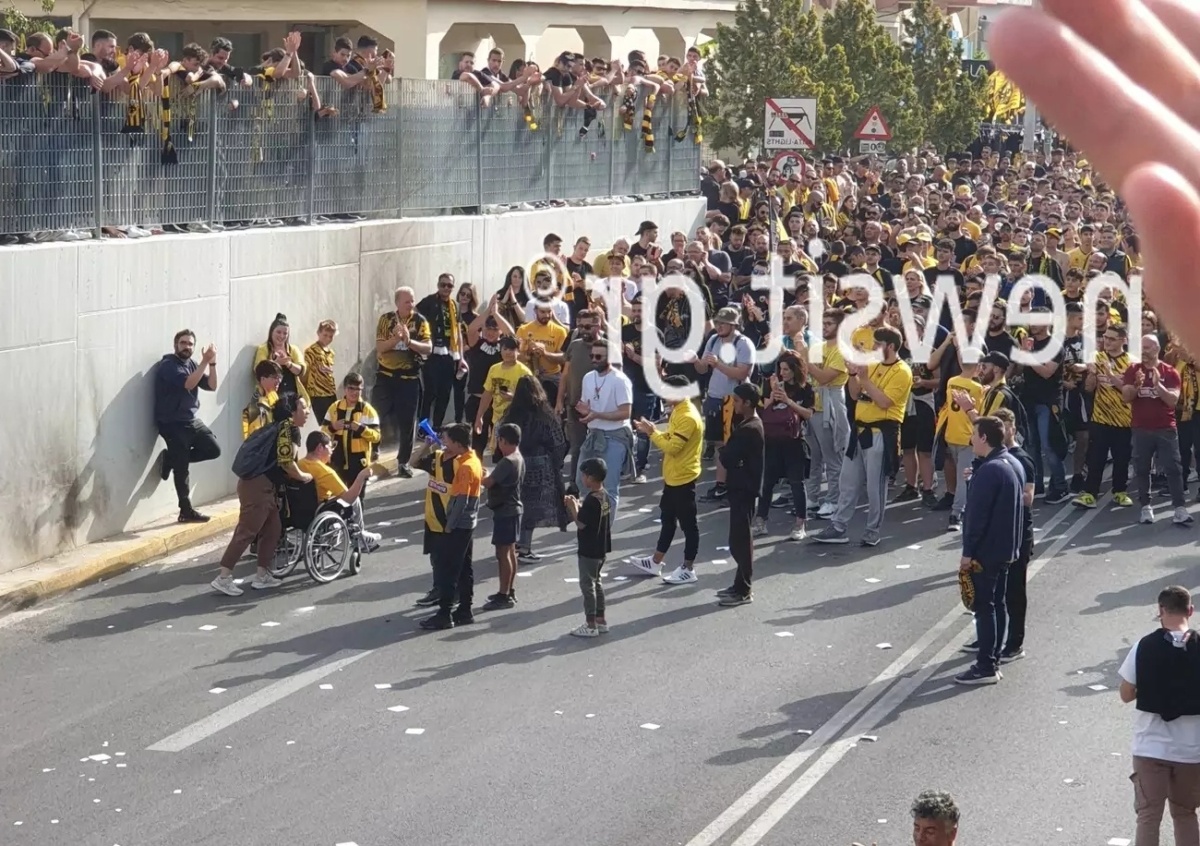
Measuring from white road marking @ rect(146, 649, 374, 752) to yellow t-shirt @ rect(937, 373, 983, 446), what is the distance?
6156 millimetres

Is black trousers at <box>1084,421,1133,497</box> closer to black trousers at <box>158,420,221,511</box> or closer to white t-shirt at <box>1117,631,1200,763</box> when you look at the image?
black trousers at <box>158,420,221,511</box>

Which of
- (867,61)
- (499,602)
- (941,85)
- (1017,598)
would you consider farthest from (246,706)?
(941,85)

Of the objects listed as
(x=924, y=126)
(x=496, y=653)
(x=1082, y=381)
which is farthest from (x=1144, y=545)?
(x=924, y=126)

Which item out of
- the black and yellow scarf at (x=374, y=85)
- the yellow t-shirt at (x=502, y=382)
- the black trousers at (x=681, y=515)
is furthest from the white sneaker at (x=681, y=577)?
the black and yellow scarf at (x=374, y=85)

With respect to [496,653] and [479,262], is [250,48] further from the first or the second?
[496,653]

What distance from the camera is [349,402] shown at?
586 inches

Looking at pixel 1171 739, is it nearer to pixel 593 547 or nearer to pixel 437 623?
pixel 593 547

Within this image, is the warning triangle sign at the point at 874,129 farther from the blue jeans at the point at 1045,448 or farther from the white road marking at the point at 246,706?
the white road marking at the point at 246,706

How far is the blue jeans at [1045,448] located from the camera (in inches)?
667

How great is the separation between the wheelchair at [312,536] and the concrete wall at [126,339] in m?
1.92

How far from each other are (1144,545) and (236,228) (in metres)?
8.78

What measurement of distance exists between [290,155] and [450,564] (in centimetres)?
749

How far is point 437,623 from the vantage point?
12.3 metres

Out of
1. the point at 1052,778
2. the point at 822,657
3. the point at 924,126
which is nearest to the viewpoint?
the point at 1052,778
